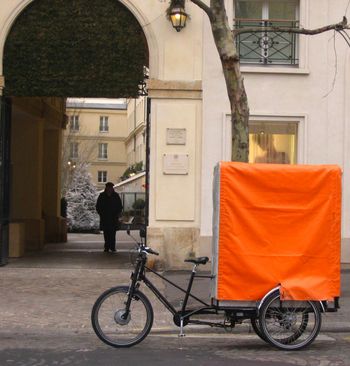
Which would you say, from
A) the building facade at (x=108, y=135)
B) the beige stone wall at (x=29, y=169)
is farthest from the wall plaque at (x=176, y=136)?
the building facade at (x=108, y=135)

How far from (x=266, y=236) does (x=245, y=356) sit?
131cm

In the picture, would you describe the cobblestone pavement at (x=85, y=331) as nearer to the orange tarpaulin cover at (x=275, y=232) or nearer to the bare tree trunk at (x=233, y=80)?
the orange tarpaulin cover at (x=275, y=232)

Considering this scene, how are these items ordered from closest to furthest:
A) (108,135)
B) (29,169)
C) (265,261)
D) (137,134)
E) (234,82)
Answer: (265,261), (234,82), (29,169), (137,134), (108,135)

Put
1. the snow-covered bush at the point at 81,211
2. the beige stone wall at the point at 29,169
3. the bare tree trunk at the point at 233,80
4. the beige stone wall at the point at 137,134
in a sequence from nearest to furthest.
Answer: the bare tree trunk at the point at 233,80, the beige stone wall at the point at 29,169, the snow-covered bush at the point at 81,211, the beige stone wall at the point at 137,134

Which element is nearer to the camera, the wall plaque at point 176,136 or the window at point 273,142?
the wall plaque at point 176,136

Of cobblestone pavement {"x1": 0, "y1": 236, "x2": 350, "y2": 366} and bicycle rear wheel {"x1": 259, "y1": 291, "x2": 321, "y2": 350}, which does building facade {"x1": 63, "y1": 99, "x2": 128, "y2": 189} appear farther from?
bicycle rear wheel {"x1": 259, "y1": 291, "x2": 321, "y2": 350}

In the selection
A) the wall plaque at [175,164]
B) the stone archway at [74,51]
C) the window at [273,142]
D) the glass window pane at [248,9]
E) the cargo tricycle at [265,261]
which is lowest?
the cargo tricycle at [265,261]

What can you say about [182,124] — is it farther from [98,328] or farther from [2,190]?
[98,328]

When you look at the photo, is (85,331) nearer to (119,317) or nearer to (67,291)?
(119,317)

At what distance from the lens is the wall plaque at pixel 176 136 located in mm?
13022

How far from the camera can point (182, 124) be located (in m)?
13.1

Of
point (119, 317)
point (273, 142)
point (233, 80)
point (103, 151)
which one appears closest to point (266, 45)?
point (273, 142)

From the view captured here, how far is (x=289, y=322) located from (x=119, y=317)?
1887 mm

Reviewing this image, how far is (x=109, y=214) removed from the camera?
1705cm
